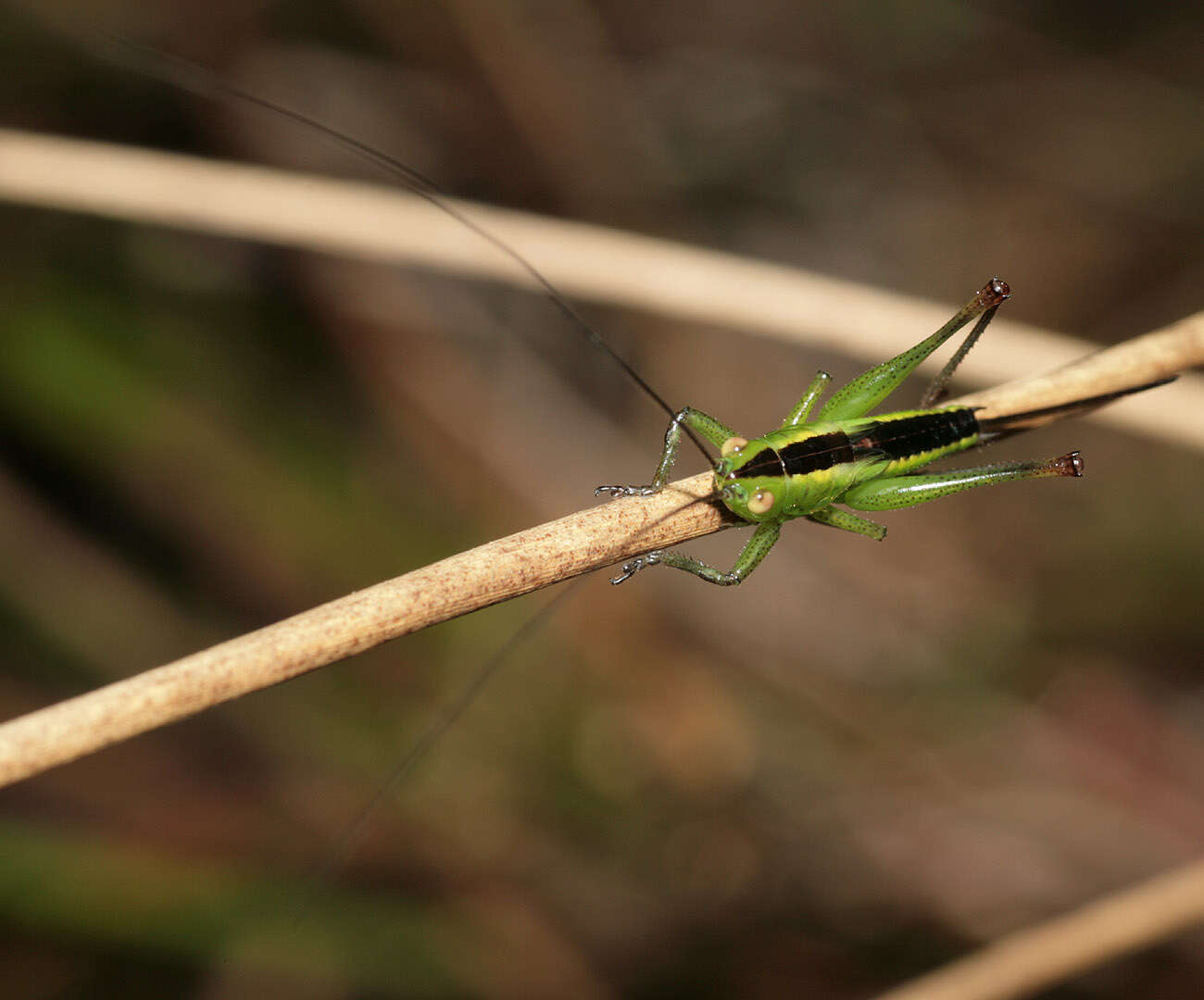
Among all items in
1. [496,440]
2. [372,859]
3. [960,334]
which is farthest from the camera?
[496,440]

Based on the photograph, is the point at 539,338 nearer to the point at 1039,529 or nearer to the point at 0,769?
the point at 1039,529

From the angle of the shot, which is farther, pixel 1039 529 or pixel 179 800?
pixel 1039 529

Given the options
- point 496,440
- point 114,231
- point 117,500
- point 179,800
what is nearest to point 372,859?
point 179,800

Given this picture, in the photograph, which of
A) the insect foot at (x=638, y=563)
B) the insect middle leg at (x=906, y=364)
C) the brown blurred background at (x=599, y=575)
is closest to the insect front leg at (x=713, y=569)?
the insect foot at (x=638, y=563)

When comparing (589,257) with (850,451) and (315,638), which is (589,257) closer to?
(850,451)

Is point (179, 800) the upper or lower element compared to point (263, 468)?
lower

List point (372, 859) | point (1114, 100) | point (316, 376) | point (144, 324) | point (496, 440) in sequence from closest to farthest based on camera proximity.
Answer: point (372, 859) < point (144, 324) < point (316, 376) < point (496, 440) < point (1114, 100)

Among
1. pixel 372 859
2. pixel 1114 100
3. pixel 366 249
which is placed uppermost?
pixel 1114 100
